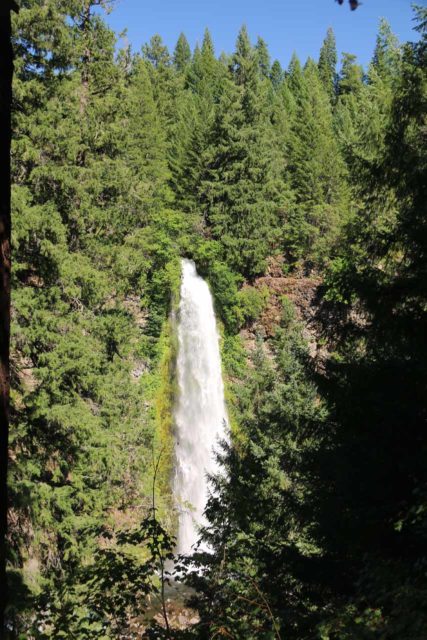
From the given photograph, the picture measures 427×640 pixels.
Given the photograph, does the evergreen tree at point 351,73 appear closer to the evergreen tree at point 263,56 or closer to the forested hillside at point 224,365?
the evergreen tree at point 263,56

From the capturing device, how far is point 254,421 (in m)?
18.6

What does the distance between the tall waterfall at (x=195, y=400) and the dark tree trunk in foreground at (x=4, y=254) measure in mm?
16397

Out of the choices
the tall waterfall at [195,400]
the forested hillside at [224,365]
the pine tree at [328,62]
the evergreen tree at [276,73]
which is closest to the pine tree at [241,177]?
the forested hillside at [224,365]

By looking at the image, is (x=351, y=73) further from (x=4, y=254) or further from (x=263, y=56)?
(x=4, y=254)

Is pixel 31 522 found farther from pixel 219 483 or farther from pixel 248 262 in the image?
pixel 248 262

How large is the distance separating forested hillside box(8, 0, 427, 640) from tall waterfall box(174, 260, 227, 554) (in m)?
0.56

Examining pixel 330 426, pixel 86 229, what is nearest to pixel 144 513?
pixel 86 229

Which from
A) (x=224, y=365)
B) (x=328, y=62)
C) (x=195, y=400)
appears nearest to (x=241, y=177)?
(x=224, y=365)

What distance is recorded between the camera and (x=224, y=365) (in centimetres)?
2400

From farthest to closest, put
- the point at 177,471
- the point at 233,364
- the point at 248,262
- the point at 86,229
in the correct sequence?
the point at 248,262
the point at 233,364
the point at 177,471
the point at 86,229

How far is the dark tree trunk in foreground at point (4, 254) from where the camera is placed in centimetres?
319

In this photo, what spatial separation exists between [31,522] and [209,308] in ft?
50.8

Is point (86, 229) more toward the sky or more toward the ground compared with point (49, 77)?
more toward the ground

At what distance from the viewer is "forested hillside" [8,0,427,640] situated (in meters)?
Result: 5.20
